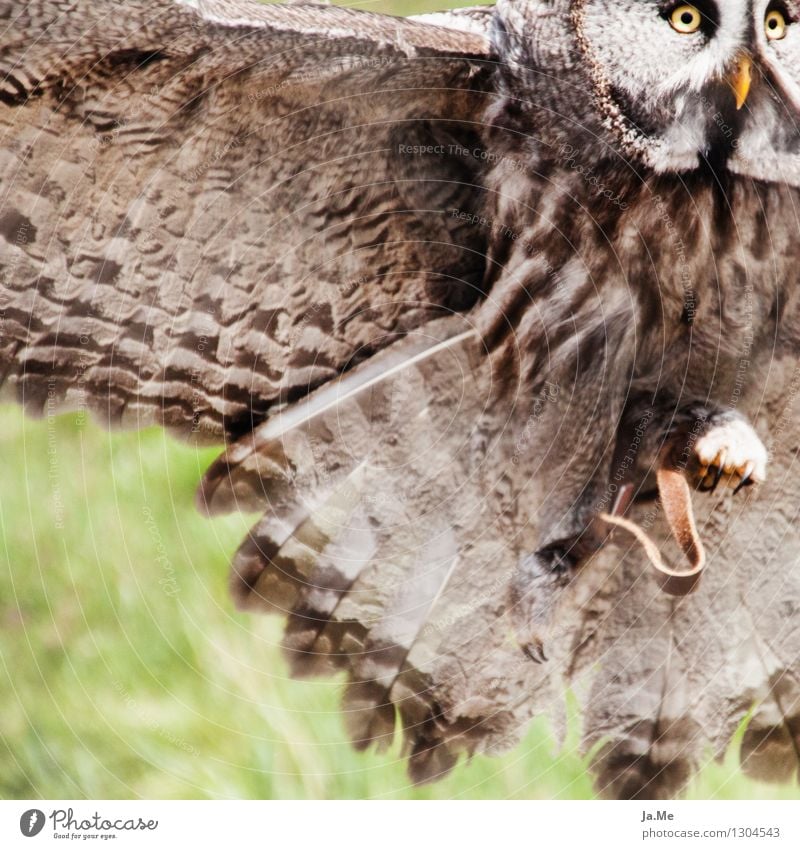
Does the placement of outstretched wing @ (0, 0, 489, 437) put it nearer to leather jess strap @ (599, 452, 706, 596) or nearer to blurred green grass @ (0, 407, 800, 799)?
blurred green grass @ (0, 407, 800, 799)

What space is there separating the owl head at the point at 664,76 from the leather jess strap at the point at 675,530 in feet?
0.84

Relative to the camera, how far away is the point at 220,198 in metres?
0.65

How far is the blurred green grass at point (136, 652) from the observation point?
655 millimetres

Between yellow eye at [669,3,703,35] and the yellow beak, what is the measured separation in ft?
0.14

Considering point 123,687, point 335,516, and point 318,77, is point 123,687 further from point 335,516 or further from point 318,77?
point 318,77

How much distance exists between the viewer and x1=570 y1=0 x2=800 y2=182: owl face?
599 millimetres

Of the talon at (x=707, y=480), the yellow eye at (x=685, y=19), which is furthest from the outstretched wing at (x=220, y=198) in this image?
the talon at (x=707, y=480)

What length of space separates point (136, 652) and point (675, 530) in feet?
1.51

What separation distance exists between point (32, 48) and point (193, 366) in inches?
10.4

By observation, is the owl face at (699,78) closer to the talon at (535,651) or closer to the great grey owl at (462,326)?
the great grey owl at (462,326)

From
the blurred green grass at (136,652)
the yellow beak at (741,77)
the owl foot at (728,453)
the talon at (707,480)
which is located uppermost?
the yellow beak at (741,77)
